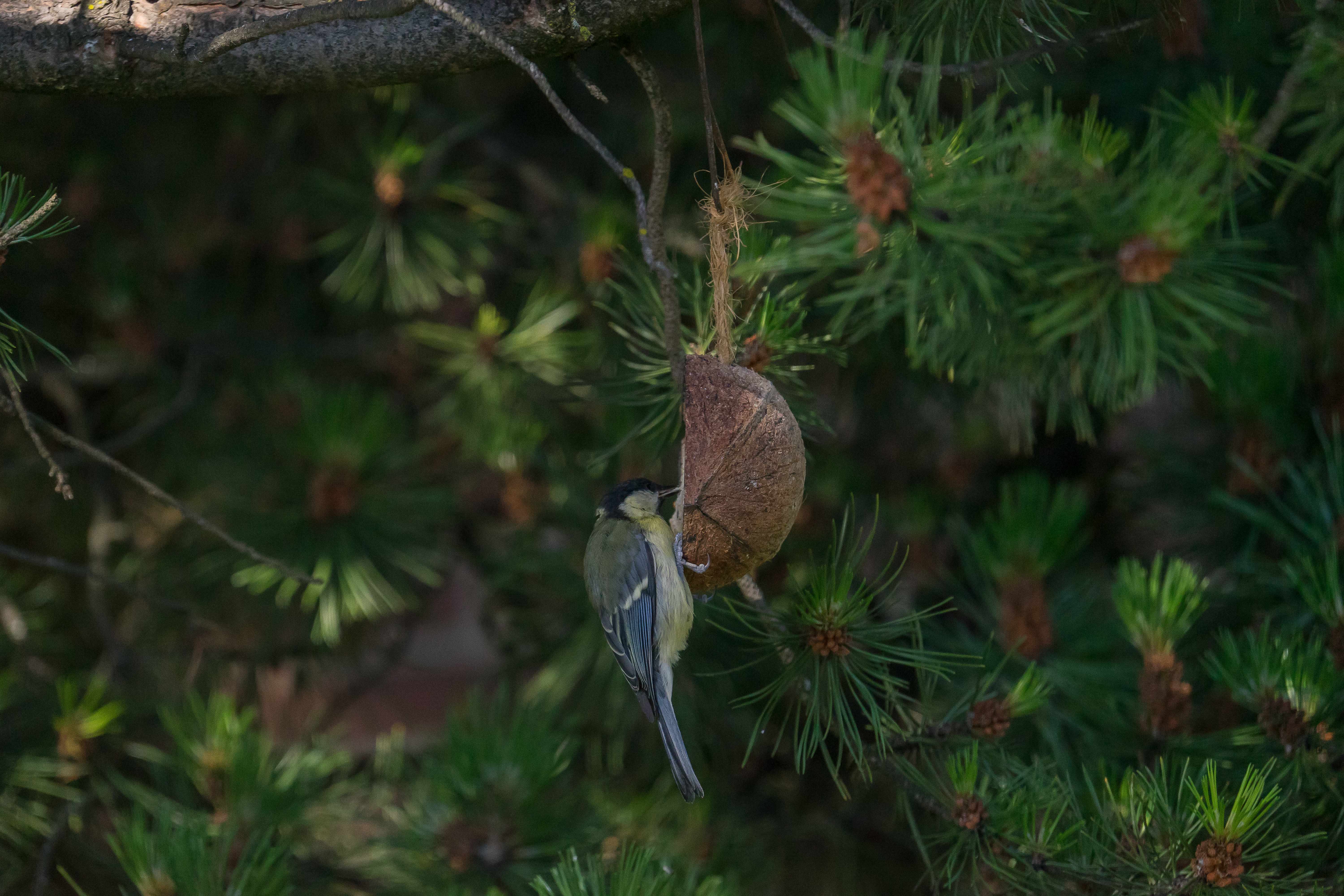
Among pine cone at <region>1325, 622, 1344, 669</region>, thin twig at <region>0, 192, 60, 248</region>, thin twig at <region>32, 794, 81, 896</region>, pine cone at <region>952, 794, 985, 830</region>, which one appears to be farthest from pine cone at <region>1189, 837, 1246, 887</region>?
thin twig at <region>32, 794, 81, 896</region>

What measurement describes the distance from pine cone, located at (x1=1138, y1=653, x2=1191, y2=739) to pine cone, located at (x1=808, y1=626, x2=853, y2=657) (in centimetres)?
38

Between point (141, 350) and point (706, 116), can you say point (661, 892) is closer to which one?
point (706, 116)

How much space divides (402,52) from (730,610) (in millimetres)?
574

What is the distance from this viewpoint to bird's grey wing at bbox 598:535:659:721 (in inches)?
45.9

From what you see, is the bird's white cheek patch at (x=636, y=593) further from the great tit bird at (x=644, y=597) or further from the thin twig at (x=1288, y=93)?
the thin twig at (x=1288, y=93)

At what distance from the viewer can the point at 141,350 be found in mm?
1700

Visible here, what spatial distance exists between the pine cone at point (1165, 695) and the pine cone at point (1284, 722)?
0.09m

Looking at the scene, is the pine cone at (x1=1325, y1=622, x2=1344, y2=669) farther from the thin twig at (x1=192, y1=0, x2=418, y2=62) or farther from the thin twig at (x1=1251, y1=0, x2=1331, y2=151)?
the thin twig at (x1=192, y1=0, x2=418, y2=62)

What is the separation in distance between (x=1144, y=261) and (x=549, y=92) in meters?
0.51

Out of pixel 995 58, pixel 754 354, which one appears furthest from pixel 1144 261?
pixel 754 354

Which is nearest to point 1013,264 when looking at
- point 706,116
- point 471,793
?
point 706,116

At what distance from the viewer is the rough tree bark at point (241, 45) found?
885 mm

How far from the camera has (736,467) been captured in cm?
88

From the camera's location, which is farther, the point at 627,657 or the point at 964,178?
the point at 627,657
